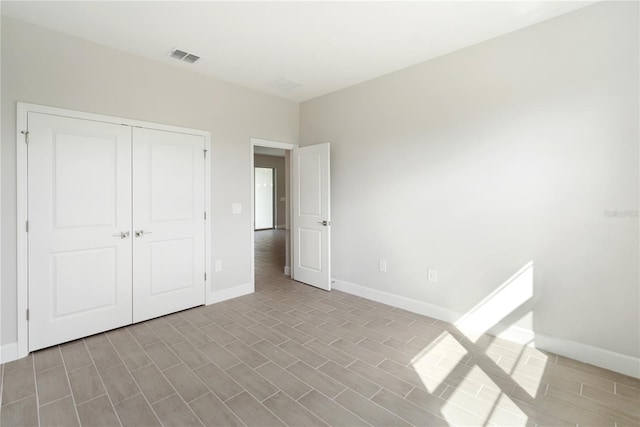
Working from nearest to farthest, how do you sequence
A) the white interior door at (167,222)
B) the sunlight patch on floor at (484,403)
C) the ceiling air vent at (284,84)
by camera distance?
the sunlight patch on floor at (484,403)
the white interior door at (167,222)
the ceiling air vent at (284,84)

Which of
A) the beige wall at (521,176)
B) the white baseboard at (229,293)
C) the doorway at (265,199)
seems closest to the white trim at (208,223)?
the white baseboard at (229,293)

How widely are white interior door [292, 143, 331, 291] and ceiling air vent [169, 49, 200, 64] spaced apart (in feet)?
6.11

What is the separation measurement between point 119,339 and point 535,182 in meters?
4.11

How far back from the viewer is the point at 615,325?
7.91 feet

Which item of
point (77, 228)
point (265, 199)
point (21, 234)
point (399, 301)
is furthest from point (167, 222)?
point (265, 199)

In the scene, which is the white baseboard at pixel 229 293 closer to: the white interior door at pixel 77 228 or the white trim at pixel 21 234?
the white interior door at pixel 77 228

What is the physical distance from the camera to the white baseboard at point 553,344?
93.0 inches

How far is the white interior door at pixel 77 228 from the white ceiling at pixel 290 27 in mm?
872

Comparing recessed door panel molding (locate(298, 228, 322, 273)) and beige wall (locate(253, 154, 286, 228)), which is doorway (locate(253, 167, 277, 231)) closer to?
beige wall (locate(253, 154, 286, 228))

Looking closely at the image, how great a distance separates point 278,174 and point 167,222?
8745mm

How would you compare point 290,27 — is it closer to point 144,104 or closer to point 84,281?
point 144,104

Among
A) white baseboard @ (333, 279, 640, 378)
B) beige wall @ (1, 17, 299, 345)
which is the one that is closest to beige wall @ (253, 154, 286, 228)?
beige wall @ (1, 17, 299, 345)

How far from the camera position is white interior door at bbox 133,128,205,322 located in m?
3.32

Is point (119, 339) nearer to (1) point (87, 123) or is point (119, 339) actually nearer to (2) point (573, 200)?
(1) point (87, 123)
